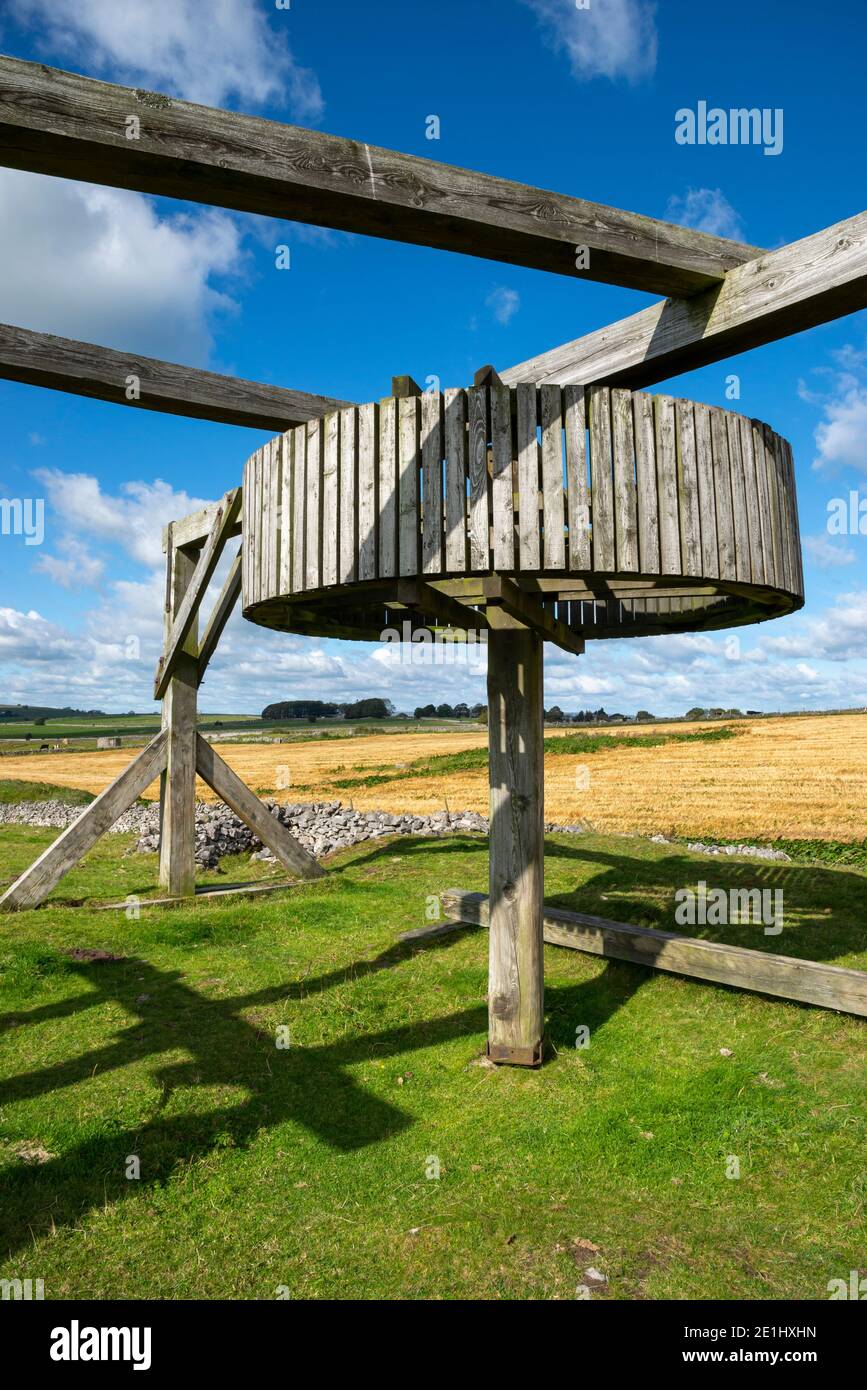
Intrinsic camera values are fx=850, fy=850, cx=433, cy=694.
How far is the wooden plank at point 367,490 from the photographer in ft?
16.6

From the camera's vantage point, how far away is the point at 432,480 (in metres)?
5.02

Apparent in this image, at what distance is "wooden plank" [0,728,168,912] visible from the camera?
1066 cm

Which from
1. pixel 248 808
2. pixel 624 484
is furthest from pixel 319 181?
pixel 248 808

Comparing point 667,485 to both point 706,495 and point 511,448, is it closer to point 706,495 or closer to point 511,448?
point 706,495

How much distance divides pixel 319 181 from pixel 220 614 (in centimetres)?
776

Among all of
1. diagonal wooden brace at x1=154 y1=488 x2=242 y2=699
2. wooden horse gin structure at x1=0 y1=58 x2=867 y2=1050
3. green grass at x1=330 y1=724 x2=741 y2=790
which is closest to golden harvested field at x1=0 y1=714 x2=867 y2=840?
green grass at x1=330 y1=724 x2=741 y2=790

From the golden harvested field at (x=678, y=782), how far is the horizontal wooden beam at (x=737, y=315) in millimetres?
10934

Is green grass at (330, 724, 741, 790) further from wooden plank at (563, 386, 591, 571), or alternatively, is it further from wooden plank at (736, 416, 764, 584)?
wooden plank at (563, 386, 591, 571)

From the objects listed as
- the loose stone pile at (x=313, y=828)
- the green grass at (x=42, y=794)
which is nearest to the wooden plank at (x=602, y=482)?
the loose stone pile at (x=313, y=828)

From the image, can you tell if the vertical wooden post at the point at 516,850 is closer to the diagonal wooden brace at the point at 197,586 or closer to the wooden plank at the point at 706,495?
the wooden plank at the point at 706,495

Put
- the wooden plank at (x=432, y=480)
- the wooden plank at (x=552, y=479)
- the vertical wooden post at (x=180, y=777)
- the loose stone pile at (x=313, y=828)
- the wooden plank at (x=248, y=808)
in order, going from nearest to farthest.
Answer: the wooden plank at (x=552, y=479)
the wooden plank at (x=432, y=480)
the vertical wooden post at (x=180, y=777)
the wooden plank at (x=248, y=808)
the loose stone pile at (x=313, y=828)
